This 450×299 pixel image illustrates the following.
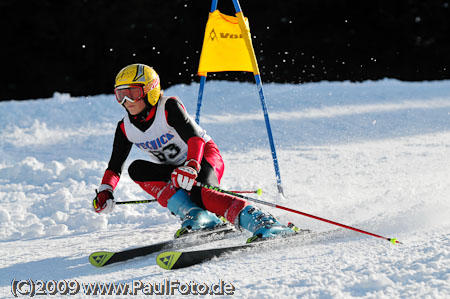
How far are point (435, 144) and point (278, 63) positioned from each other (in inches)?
289

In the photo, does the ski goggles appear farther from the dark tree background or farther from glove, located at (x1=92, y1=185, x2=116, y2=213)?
the dark tree background

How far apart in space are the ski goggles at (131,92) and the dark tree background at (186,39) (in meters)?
10.5

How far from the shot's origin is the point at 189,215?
337 centimetres

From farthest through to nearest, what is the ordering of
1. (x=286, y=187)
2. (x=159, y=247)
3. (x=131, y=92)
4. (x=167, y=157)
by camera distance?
(x=286, y=187), (x=167, y=157), (x=131, y=92), (x=159, y=247)

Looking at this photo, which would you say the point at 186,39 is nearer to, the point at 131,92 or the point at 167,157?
the point at 167,157

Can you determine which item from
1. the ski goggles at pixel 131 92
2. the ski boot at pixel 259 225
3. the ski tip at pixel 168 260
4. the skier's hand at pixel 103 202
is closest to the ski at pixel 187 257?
the ski tip at pixel 168 260

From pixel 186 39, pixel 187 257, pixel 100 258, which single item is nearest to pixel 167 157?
pixel 100 258

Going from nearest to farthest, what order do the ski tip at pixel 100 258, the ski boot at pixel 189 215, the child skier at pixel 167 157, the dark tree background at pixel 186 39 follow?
1. the ski tip at pixel 100 258
2. the child skier at pixel 167 157
3. the ski boot at pixel 189 215
4. the dark tree background at pixel 186 39

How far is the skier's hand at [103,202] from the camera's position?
340 centimetres

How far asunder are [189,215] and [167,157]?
463mm

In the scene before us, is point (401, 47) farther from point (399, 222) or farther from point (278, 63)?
point (399, 222)

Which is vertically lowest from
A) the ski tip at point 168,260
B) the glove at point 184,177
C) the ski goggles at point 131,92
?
the ski tip at point 168,260

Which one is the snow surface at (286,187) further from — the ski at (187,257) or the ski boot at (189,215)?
the ski boot at (189,215)

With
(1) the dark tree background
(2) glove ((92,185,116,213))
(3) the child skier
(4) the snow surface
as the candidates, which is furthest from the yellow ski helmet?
(1) the dark tree background
